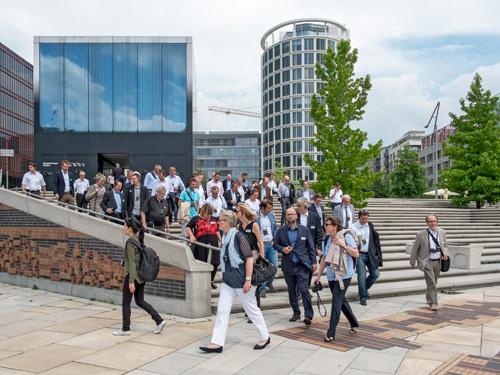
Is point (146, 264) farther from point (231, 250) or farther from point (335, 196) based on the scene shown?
point (335, 196)

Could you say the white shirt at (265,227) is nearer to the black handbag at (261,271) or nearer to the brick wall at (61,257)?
the brick wall at (61,257)

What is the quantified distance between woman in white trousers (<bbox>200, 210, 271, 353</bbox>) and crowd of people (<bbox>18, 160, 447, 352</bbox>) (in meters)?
0.01

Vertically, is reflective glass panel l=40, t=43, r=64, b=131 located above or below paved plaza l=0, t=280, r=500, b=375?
above

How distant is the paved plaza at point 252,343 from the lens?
5.93 m

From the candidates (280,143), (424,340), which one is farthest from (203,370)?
(280,143)

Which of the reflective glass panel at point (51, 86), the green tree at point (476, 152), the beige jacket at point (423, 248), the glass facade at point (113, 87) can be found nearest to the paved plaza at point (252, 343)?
the beige jacket at point (423, 248)

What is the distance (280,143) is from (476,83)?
276 feet

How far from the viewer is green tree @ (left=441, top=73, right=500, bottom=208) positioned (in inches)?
1064

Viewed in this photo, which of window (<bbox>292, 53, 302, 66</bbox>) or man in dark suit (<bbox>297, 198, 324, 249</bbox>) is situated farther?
window (<bbox>292, 53, 302, 66</bbox>)

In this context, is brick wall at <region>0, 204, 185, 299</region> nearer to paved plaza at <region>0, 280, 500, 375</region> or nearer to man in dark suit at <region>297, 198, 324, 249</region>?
paved plaza at <region>0, 280, 500, 375</region>

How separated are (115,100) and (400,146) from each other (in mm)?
118293

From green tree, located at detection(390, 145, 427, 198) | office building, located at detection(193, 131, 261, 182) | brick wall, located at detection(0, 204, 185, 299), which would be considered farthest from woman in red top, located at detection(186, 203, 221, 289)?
office building, located at detection(193, 131, 261, 182)

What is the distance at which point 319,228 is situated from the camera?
1007cm

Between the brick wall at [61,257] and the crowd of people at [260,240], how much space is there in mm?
757
